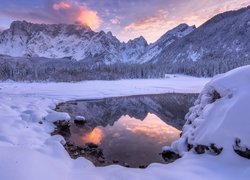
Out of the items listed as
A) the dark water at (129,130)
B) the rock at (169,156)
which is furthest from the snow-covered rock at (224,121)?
the dark water at (129,130)

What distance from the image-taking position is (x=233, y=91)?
14.7 metres

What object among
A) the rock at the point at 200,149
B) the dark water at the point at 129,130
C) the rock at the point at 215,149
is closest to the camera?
the rock at the point at 215,149

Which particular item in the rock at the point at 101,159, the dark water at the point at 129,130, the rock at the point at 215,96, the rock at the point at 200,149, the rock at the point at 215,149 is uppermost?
the rock at the point at 215,96

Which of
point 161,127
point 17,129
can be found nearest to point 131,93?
point 161,127

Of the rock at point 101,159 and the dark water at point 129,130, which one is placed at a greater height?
the rock at point 101,159

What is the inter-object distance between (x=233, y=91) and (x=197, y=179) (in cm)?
621

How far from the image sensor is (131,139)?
2155 cm

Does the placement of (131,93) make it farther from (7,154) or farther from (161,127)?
(7,154)

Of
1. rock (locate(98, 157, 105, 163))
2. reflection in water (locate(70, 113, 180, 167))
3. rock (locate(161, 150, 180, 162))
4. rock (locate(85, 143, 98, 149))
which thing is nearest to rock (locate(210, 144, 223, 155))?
rock (locate(161, 150, 180, 162))

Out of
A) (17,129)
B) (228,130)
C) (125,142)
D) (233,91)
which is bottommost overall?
(125,142)

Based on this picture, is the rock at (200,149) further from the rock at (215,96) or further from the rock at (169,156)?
the rock at (215,96)

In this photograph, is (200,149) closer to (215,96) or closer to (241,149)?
(241,149)

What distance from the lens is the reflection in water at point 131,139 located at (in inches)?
685

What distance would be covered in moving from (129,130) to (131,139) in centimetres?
315
